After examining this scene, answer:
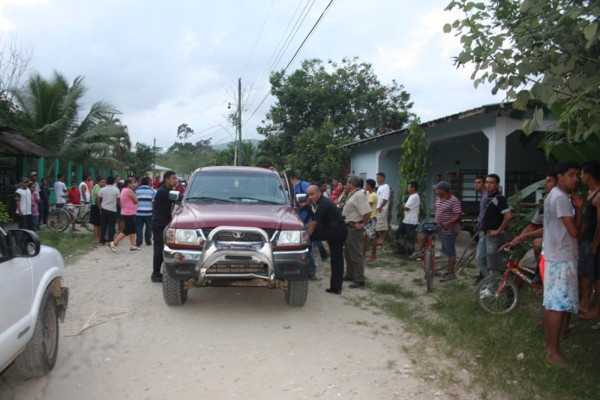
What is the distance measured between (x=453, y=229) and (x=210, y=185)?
155 inches

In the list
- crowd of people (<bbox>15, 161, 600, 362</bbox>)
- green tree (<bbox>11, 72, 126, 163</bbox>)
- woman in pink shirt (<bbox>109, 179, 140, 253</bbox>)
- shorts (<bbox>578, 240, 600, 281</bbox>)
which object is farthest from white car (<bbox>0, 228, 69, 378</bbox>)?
green tree (<bbox>11, 72, 126, 163</bbox>)

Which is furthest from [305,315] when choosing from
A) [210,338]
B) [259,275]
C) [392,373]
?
[392,373]

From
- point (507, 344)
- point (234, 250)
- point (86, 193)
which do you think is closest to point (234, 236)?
point (234, 250)

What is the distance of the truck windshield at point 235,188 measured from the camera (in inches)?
267

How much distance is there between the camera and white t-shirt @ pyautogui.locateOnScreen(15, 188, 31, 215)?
11276 millimetres

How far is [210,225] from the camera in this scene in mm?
5617

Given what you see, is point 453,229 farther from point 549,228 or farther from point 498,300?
point 549,228

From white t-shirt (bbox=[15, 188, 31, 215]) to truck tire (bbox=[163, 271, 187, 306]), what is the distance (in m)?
7.13

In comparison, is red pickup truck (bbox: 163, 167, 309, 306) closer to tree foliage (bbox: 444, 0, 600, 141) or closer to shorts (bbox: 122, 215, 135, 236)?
tree foliage (bbox: 444, 0, 600, 141)

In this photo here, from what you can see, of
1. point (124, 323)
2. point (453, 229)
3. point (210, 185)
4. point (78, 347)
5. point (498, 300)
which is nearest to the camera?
point (78, 347)

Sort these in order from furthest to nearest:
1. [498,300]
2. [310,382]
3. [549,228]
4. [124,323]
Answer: [498,300] → [124,323] → [549,228] → [310,382]

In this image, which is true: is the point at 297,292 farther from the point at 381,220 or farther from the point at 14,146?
the point at 14,146

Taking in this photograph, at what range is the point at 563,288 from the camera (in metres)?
4.21

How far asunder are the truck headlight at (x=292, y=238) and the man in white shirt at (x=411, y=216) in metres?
4.52
